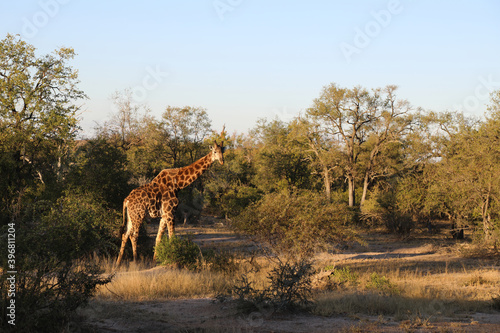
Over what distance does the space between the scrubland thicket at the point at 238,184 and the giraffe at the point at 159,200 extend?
37.9 inches

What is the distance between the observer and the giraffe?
15.9 metres

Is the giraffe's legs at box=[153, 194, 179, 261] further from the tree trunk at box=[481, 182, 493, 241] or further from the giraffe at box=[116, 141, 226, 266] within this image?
the tree trunk at box=[481, 182, 493, 241]

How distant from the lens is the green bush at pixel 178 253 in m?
14.1

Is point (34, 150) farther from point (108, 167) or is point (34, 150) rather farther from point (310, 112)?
point (310, 112)

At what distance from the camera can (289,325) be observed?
26.4 feet

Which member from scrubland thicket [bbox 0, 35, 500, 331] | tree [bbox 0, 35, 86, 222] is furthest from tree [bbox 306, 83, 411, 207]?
tree [bbox 0, 35, 86, 222]

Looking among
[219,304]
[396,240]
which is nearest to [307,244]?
[219,304]

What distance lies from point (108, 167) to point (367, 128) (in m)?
24.7

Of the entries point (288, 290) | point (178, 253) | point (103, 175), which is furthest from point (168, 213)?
point (288, 290)

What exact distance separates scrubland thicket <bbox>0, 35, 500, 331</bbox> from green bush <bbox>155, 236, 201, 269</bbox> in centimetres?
91

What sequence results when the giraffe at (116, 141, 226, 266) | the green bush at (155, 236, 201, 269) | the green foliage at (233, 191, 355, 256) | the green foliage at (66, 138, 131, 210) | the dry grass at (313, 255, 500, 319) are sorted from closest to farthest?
1. the dry grass at (313, 255, 500, 319)
2. the green foliage at (233, 191, 355, 256)
3. the green bush at (155, 236, 201, 269)
4. the giraffe at (116, 141, 226, 266)
5. the green foliage at (66, 138, 131, 210)

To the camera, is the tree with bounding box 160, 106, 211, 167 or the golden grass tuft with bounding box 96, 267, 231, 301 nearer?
the golden grass tuft with bounding box 96, 267, 231, 301

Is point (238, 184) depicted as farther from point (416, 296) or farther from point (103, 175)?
point (416, 296)

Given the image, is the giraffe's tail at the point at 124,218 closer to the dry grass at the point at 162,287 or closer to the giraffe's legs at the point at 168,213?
the giraffe's legs at the point at 168,213
